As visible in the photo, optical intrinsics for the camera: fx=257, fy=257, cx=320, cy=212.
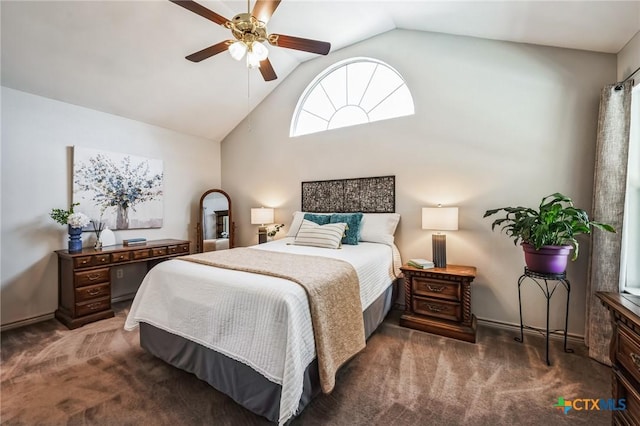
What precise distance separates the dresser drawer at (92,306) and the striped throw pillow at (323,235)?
2.28 metres

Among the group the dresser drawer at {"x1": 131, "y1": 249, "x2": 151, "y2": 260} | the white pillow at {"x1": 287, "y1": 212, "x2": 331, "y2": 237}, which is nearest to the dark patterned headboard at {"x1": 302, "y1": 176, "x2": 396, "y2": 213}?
the white pillow at {"x1": 287, "y1": 212, "x2": 331, "y2": 237}

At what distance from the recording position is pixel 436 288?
253 centimetres

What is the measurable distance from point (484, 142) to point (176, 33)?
3.50 m

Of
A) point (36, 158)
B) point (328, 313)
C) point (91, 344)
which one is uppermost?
point (36, 158)

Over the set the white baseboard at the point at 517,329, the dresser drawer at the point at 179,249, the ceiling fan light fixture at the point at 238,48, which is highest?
the ceiling fan light fixture at the point at 238,48

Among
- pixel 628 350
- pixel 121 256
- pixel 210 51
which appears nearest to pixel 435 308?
pixel 628 350

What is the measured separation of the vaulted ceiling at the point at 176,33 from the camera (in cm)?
211

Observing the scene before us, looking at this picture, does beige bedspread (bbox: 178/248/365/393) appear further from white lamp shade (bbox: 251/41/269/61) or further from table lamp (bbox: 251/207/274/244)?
table lamp (bbox: 251/207/274/244)

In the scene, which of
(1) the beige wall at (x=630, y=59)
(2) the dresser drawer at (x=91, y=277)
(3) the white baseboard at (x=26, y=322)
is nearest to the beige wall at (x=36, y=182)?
(3) the white baseboard at (x=26, y=322)

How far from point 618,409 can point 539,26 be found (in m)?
2.74

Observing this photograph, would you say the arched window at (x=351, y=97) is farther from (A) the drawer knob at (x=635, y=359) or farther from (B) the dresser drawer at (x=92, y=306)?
(B) the dresser drawer at (x=92, y=306)

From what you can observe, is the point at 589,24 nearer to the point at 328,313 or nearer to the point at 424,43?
the point at 424,43

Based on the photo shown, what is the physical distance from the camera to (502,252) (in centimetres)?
265

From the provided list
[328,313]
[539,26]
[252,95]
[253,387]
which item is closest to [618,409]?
[328,313]
